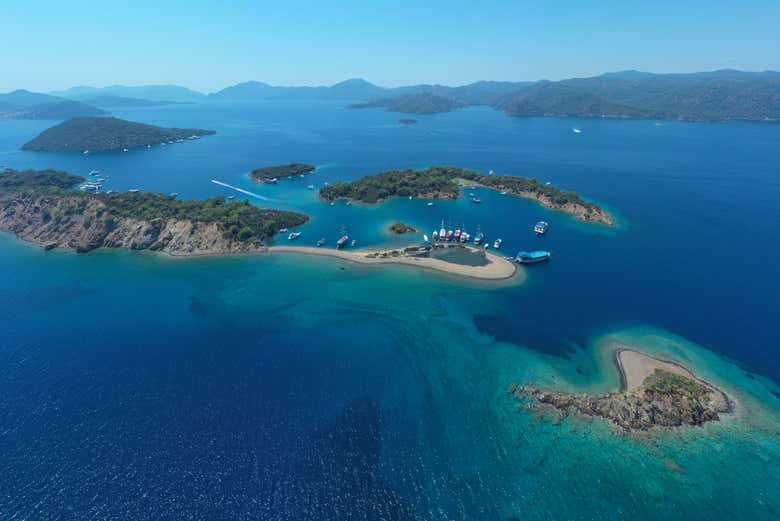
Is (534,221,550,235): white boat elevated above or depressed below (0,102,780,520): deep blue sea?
above

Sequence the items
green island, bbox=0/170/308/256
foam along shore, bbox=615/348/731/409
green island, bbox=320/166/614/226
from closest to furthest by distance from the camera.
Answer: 1. foam along shore, bbox=615/348/731/409
2. green island, bbox=0/170/308/256
3. green island, bbox=320/166/614/226

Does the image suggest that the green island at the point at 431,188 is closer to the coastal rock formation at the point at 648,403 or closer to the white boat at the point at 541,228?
the white boat at the point at 541,228

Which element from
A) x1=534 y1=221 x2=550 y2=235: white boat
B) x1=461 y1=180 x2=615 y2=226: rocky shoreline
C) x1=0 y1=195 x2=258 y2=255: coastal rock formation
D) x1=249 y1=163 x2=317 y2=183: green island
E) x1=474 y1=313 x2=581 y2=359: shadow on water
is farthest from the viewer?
x1=249 y1=163 x2=317 y2=183: green island

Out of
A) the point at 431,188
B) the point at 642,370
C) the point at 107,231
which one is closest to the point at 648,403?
the point at 642,370

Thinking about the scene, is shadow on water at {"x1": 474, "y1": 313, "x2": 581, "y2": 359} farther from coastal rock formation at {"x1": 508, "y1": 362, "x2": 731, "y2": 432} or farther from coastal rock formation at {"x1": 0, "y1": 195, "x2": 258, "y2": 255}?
coastal rock formation at {"x1": 0, "y1": 195, "x2": 258, "y2": 255}

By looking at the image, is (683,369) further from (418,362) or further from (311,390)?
(311,390)

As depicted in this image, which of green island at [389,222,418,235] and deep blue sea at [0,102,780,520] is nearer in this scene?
deep blue sea at [0,102,780,520]

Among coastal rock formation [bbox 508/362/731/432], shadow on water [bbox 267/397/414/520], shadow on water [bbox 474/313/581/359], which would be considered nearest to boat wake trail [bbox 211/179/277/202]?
shadow on water [bbox 474/313/581/359]
